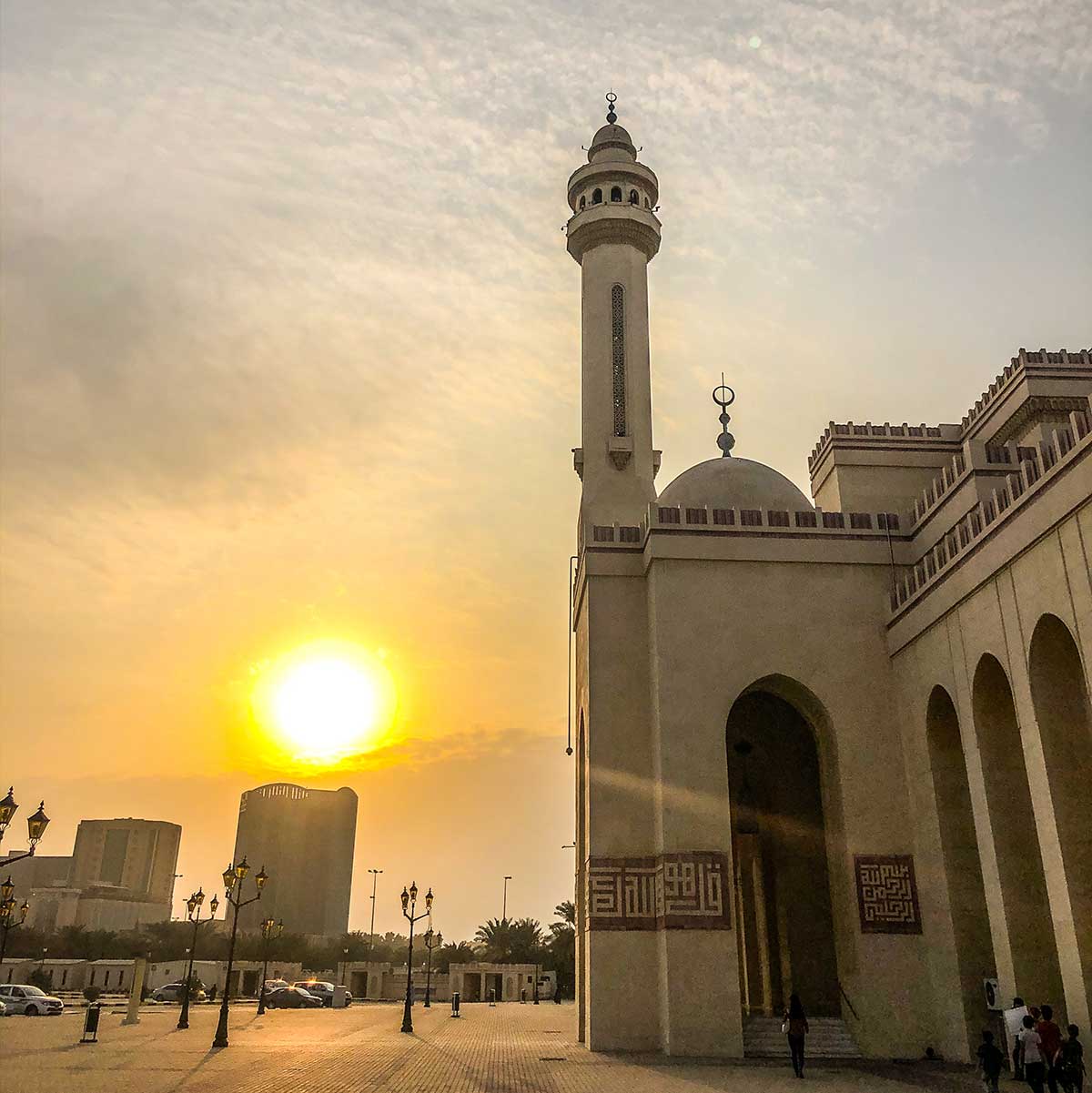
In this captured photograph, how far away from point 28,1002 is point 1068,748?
3130 cm

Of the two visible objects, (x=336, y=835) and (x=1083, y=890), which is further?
(x=336, y=835)

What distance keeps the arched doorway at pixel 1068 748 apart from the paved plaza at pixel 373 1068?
3025mm

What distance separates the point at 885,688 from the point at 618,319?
11.8 meters

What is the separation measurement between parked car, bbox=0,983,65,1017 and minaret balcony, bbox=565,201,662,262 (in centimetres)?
2808

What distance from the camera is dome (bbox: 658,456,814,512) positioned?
22250 mm

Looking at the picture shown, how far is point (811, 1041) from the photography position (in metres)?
17.3

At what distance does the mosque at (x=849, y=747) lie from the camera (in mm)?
13734

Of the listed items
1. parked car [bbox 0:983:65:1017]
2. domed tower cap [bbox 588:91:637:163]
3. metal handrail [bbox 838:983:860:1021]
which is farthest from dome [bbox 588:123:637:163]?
parked car [bbox 0:983:65:1017]

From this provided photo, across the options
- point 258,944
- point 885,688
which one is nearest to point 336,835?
point 258,944

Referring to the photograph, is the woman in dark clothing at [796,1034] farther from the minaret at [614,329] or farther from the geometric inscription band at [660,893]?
the minaret at [614,329]

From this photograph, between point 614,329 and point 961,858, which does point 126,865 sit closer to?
point 614,329

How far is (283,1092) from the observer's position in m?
11.8

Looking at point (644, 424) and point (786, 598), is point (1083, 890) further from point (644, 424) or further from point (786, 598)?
point (644, 424)

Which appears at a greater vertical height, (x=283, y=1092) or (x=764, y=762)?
(x=764, y=762)
